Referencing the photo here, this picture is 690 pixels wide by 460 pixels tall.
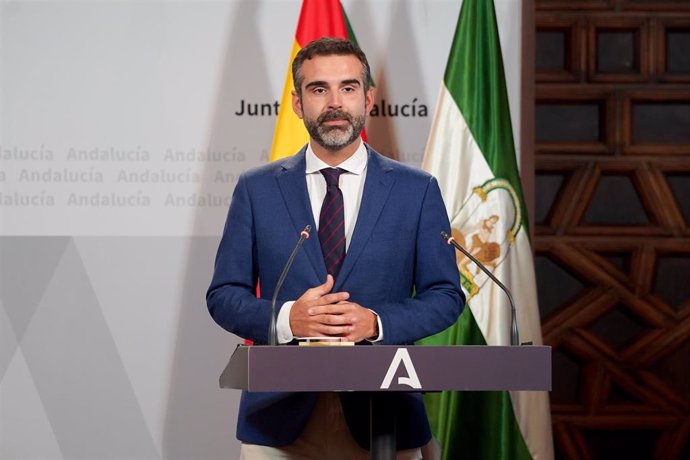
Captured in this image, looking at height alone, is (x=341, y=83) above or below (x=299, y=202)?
above

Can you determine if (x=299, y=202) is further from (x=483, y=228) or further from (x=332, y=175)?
(x=483, y=228)

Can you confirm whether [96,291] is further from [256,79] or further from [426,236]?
[426,236]

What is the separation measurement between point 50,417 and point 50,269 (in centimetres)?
59

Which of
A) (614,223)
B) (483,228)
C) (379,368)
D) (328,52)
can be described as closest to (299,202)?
(328,52)

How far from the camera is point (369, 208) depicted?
8.58 feet

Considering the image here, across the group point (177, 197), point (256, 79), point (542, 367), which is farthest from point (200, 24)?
point (542, 367)

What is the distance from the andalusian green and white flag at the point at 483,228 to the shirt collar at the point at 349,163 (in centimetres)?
166

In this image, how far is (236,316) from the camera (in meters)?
2.47

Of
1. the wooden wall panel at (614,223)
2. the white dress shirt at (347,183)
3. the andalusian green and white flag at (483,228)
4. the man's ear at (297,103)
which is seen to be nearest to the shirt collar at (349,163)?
the white dress shirt at (347,183)

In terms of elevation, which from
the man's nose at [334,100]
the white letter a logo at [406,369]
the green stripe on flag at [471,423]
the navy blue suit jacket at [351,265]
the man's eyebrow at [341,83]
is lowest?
the green stripe on flag at [471,423]

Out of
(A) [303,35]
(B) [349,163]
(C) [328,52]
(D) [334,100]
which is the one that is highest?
(A) [303,35]

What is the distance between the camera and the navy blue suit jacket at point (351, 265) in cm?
251

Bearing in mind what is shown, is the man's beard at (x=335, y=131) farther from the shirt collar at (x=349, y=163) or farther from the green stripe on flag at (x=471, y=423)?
the green stripe on flag at (x=471, y=423)

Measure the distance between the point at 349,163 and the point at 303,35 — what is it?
1.78 metres
